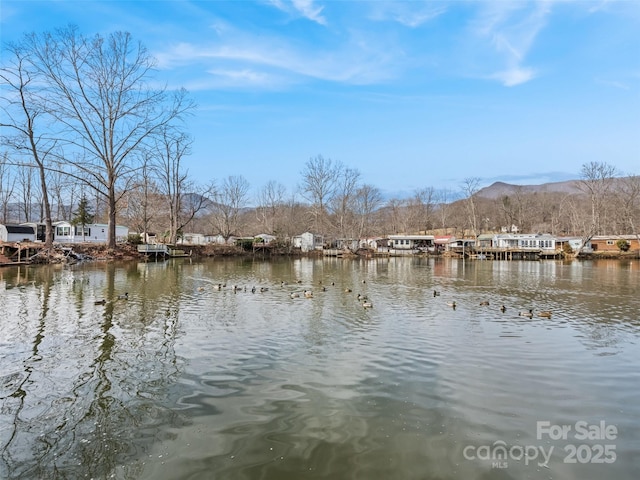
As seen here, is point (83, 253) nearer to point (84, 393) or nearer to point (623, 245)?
point (84, 393)

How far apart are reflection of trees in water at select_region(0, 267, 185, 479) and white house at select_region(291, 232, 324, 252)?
6022 centimetres

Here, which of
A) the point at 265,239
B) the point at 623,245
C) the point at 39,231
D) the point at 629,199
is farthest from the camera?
the point at 265,239

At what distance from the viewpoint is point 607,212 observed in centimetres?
7850

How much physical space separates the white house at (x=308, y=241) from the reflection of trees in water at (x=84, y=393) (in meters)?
60.2

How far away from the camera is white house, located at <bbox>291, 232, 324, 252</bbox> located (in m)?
72.6

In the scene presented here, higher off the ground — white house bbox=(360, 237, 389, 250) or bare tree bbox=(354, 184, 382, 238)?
bare tree bbox=(354, 184, 382, 238)

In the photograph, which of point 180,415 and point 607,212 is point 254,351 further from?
point 607,212

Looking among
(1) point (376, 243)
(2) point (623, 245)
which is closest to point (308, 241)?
(1) point (376, 243)

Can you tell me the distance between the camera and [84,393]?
6395 mm

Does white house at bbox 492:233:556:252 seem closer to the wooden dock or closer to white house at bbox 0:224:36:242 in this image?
the wooden dock

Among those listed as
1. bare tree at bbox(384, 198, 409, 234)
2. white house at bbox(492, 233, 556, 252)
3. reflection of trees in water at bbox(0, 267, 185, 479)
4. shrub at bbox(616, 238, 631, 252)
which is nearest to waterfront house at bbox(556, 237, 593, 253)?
white house at bbox(492, 233, 556, 252)

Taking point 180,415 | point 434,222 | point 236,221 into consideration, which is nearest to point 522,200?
point 434,222

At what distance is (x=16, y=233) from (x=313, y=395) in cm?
5400

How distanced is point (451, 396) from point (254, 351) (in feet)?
15.0
